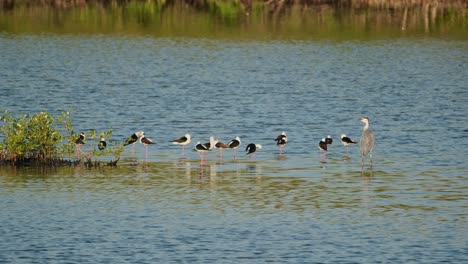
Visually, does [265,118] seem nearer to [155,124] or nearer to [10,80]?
[155,124]

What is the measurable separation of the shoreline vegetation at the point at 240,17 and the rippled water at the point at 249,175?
1264 centimetres

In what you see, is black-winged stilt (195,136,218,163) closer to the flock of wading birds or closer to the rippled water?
the flock of wading birds

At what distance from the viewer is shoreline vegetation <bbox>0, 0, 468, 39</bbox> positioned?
66.9 m

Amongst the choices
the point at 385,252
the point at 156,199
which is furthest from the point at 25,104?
the point at 385,252

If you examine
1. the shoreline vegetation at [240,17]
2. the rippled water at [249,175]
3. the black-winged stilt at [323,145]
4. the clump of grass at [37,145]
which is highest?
the shoreline vegetation at [240,17]

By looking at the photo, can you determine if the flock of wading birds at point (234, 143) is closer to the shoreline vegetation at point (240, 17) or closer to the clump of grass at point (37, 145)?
the clump of grass at point (37, 145)

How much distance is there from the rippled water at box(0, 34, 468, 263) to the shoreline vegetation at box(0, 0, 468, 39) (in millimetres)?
12637

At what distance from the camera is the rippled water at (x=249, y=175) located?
20.6 metres

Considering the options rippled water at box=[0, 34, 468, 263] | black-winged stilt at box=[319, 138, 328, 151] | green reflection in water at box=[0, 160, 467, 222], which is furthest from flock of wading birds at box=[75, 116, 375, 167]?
green reflection in water at box=[0, 160, 467, 222]

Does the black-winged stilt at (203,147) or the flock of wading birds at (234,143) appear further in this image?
the black-winged stilt at (203,147)

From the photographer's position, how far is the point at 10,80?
157 feet

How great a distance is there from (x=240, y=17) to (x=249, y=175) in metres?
43.8

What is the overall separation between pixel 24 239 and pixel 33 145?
6.37 m

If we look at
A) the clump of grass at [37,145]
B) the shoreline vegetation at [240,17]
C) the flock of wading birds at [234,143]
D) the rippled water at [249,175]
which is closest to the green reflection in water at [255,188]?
the rippled water at [249,175]
